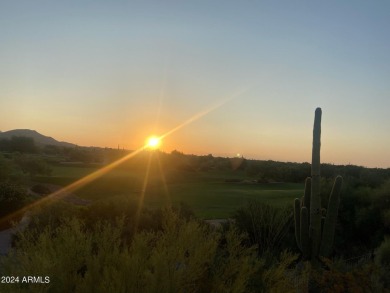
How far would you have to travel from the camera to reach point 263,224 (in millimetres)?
23031

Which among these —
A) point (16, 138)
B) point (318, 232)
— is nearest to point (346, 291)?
point (318, 232)

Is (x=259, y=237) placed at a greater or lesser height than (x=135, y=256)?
lesser

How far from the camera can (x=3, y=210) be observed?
96.0 feet

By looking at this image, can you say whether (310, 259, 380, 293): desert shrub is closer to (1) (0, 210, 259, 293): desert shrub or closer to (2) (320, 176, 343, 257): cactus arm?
(2) (320, 176, 343, 257): cactus arm

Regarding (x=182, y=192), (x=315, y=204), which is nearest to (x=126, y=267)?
(x=315, y=204)

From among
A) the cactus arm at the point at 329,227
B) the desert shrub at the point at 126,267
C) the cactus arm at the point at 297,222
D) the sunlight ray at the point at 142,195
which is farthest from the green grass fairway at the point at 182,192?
the desert shrub at the point at 126,267

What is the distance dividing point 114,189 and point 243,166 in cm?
5691

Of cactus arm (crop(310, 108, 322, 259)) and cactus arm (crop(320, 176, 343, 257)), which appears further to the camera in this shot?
cactus arm (crop(310, 108, 322, 259))

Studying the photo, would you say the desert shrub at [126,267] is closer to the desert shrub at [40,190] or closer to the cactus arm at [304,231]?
the cactus arm at [304,231]

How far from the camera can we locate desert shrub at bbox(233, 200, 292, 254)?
21812 mm

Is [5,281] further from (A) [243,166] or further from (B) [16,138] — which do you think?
(B) [16,138]

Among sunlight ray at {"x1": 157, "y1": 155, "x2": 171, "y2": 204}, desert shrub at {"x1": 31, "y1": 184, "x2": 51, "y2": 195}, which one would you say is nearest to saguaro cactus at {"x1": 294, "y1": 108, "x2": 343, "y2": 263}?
sunlight ray at {"x1": 157, "y1": 155, "x2": 171, "y2": 204}

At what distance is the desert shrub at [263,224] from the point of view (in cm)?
2181

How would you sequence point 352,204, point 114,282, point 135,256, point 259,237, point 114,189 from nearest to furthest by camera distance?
1. point 114,282
2. point 135,256
3. point 259,237
4. point 352,204
5. point 114,189
